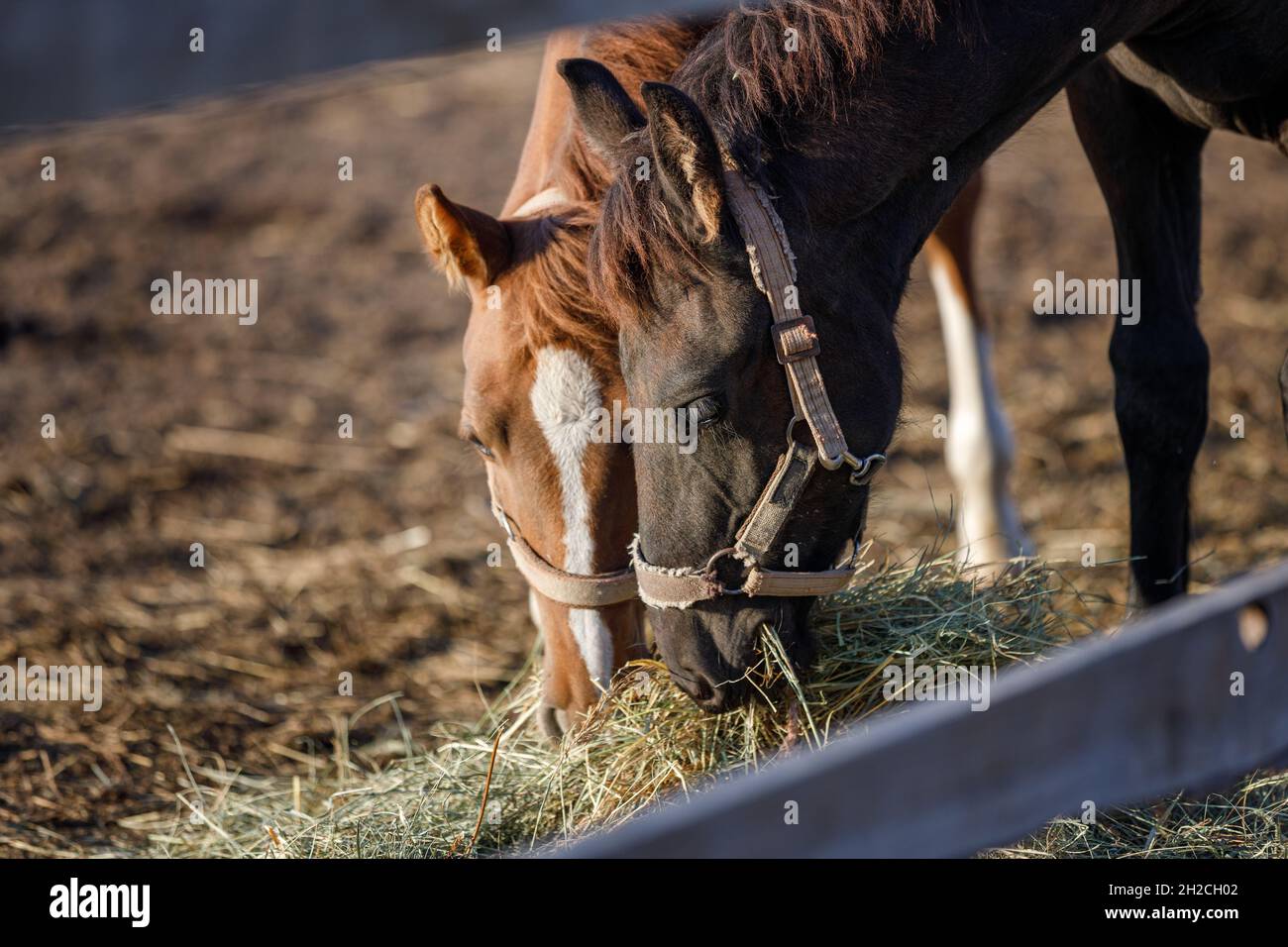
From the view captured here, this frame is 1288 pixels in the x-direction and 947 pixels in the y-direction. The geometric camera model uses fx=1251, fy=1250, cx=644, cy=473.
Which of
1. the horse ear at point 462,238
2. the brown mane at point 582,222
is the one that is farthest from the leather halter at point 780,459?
the horse ear at point 462,238

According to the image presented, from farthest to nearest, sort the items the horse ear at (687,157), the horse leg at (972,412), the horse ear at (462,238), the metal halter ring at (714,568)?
1. the horse leg at (972,412)
2. the horse ear at (462,238)
3. the metal halter ring at (714,568)
4. the horse ear at (687,157)

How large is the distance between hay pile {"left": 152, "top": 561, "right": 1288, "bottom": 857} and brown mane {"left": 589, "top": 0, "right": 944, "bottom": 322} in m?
0.81

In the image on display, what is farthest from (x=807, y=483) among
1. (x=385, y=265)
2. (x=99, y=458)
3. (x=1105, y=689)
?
(x=385, y=265)

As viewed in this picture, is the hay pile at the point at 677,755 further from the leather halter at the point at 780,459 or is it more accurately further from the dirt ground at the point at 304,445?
the dirt ground at the point at 304,445

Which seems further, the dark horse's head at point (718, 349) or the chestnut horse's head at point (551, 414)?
the chestnut horse's head at point (551, 414)

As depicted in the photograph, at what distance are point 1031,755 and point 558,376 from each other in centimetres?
148

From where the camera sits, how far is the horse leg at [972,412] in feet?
15.0

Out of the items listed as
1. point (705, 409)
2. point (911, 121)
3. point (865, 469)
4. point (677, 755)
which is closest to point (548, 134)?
point (911, 121)

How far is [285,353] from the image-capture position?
7.04 metres
